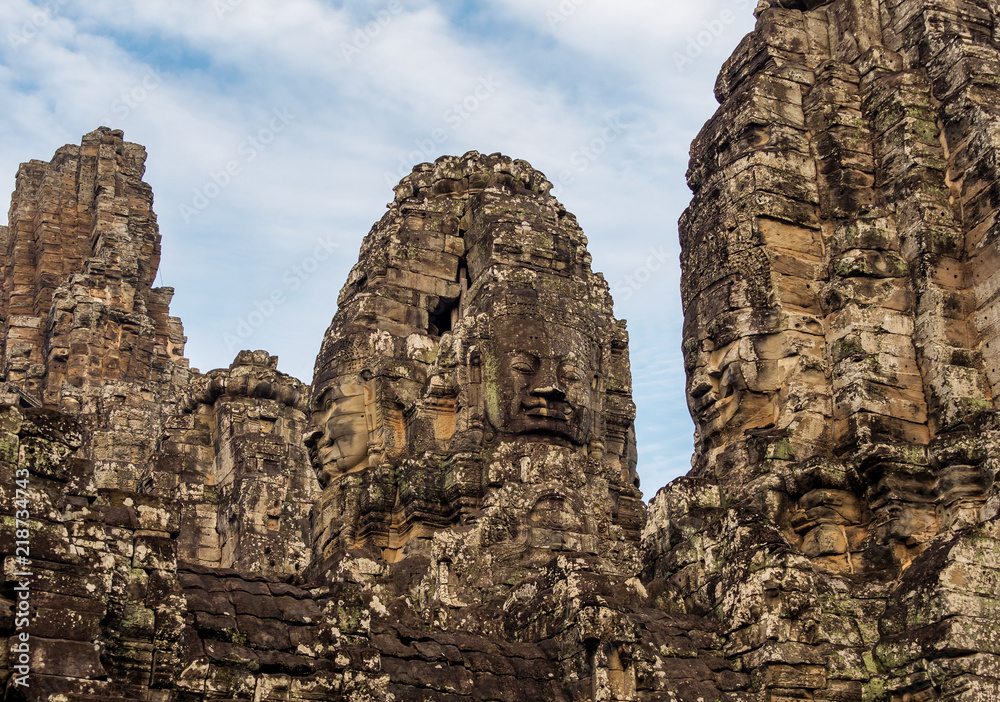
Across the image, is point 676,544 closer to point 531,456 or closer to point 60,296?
point 531,456

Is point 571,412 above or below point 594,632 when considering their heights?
above

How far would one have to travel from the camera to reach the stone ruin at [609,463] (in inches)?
511

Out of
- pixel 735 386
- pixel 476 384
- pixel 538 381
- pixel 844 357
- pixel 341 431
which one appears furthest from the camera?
pixel 341 431

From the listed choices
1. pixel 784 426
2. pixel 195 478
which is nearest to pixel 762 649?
pixel 784 426

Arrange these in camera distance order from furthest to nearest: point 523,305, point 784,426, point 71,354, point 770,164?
1. point 71,354
2. point 523,305
3. point 770,164
4. point 784,426

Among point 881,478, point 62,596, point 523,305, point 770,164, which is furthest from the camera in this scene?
point 523,305

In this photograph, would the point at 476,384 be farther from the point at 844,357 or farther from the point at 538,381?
the point at 844,357

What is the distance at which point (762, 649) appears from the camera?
49.7 feet

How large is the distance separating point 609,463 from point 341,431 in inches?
162

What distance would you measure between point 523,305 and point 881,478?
6300 mm

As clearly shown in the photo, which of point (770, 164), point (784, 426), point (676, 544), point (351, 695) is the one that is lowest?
point (351, 695)

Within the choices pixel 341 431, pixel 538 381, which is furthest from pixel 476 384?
→ pixel 341 431

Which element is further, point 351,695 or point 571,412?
point 571,412

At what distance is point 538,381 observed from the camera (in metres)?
20.2
